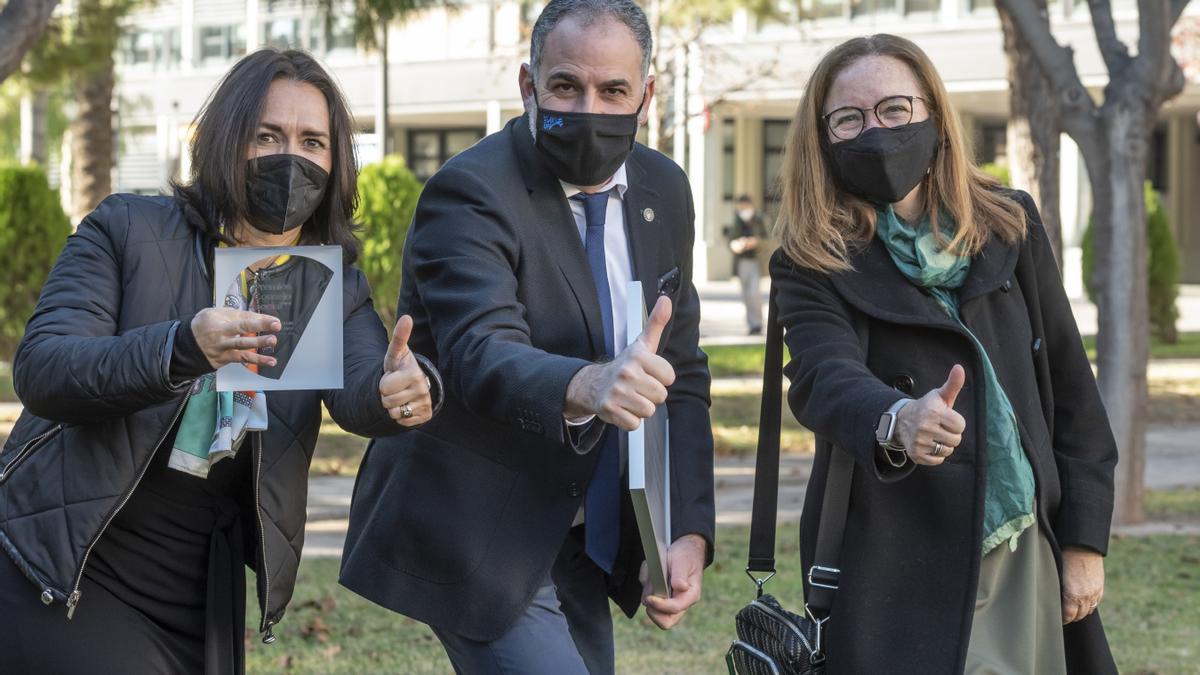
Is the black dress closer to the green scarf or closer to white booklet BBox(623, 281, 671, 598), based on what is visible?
white booklet BBox(623, 281, 671, 598)

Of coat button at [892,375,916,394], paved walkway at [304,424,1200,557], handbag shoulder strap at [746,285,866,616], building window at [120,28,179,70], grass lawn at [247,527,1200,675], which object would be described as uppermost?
building window at [120,28,179,70]

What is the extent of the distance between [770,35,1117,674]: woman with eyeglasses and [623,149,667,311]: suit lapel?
319 millimetres

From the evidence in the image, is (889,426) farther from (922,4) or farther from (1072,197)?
(922,4)

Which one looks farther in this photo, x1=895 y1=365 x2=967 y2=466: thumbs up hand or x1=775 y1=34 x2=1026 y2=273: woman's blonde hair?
x1=775 y1=34 x2=1026 y2=273: woman's blonde hair

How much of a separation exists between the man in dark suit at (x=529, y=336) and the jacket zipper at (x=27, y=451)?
67cm

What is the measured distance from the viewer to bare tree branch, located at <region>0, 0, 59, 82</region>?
7598mm

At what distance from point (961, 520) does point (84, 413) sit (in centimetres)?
175

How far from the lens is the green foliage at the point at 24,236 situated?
58.2ft

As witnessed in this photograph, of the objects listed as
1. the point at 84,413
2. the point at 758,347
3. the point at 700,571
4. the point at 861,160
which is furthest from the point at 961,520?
the point at 758,347

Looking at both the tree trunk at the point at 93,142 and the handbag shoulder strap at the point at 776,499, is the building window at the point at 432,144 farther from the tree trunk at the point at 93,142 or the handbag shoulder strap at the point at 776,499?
the handbag shoulder strap at the point at 776,499

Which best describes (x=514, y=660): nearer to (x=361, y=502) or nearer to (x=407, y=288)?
(x=361, y=502)

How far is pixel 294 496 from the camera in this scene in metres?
3.47

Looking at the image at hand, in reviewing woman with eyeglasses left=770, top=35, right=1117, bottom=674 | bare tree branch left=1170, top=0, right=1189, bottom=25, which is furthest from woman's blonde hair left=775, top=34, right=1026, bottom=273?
bare tree branch left=1170, top=0, right=1189, bottom=25

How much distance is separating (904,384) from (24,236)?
51.6ft
